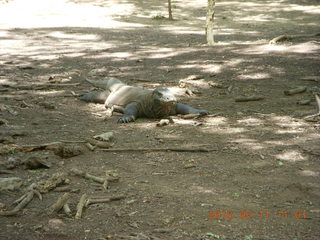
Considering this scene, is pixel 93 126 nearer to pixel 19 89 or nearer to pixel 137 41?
pixel 19 89

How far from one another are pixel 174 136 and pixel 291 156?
5.46ft

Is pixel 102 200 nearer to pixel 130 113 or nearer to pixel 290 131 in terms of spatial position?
pixel 290 131

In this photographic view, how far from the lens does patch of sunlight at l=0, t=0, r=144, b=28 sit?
18.3m

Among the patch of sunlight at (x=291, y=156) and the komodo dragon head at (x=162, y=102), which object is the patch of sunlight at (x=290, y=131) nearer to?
the patch of sunlight at (x=291, y=156)

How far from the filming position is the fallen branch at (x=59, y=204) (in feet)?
13.0

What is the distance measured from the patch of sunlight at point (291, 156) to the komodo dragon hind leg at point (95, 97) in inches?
162

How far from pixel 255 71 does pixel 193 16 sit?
1237 cm

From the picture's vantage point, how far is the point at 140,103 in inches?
300

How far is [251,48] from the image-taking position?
11945mm

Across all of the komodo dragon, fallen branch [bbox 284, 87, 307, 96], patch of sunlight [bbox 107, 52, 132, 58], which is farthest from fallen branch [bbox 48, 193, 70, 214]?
patch of sunlight [bbox 107, 52, 132, 58]

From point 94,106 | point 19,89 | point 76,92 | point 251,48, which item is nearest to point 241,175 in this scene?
point 94,106

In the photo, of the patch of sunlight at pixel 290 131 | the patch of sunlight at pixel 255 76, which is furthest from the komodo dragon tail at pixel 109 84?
the patch of sunlight at pixel 290 131

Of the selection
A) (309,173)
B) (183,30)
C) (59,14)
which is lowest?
(309,173)

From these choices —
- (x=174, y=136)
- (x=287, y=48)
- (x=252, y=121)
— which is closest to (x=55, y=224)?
(x=174, y=136)
